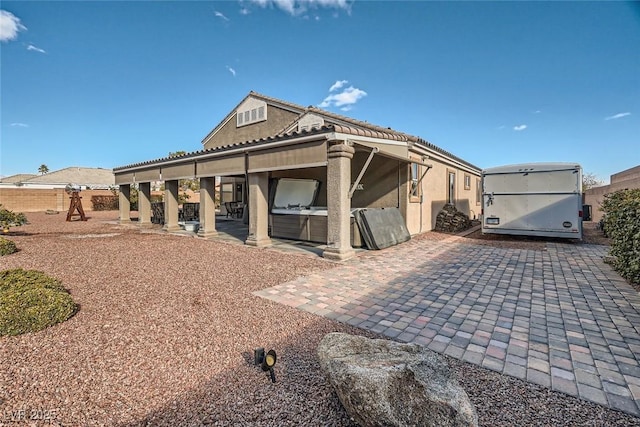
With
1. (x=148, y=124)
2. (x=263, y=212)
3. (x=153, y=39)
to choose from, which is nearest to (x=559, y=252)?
(x=263, y=212)

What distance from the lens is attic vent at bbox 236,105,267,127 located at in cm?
1595

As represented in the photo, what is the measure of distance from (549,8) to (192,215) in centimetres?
1593

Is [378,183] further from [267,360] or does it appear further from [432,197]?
[267,360]

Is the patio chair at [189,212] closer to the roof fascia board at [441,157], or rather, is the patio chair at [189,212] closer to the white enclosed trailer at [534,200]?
the roof fascia board at [441,157]

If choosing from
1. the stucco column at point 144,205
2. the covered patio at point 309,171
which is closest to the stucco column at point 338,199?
the covered patio at point 309,171

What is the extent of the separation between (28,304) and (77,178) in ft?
147

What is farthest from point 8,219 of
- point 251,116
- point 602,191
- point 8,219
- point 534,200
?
point 602,191

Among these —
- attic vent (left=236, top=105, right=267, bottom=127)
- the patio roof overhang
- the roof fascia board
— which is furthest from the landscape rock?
attic vent (left=236, top=105, right=267, bottom=127)

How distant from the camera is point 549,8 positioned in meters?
7.39

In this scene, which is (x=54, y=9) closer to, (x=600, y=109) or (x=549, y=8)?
(x=549, y=8)

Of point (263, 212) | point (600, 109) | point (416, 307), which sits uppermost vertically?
point (600, 109)

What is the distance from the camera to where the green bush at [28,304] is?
2662 millimetres

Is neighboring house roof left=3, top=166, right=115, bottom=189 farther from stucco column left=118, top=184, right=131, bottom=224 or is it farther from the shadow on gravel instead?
the shadow on gravel

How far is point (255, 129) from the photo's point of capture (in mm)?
16312
